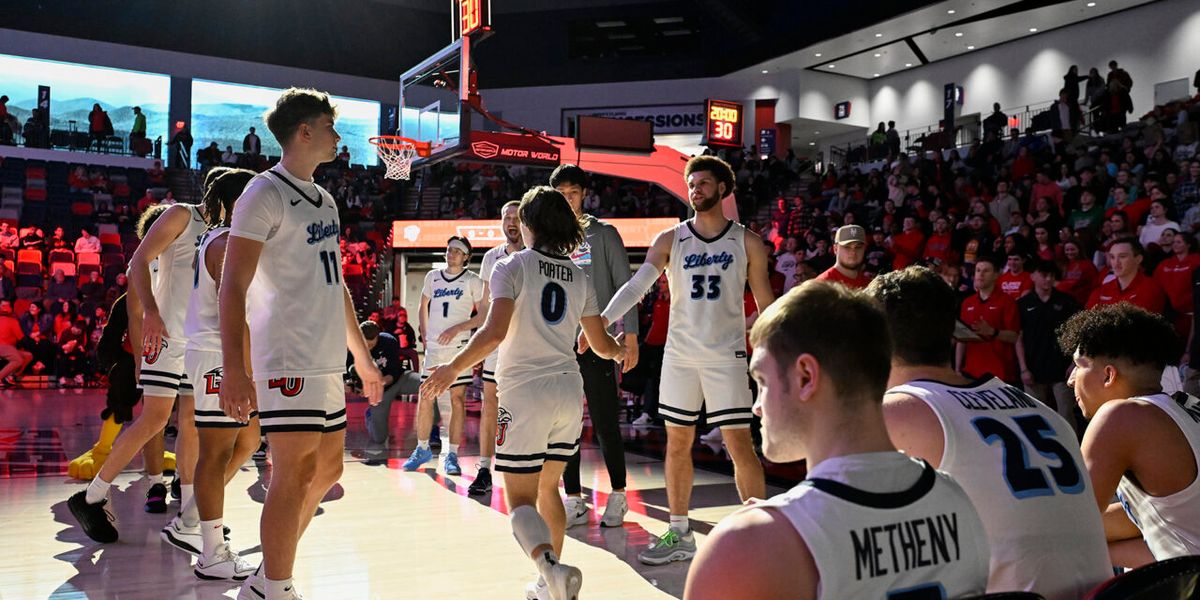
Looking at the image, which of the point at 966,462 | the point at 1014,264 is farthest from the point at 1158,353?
the point at 1014,264

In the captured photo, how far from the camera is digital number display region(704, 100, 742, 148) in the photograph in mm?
19797

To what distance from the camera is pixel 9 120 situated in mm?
24078

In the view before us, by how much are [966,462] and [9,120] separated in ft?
91.0

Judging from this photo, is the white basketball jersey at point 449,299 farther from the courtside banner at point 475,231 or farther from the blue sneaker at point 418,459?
the courtside banner at point 475,231

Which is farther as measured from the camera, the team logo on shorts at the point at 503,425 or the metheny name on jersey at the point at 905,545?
the team logo on shorts at the point at 503,425

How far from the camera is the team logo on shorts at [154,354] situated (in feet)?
14.8

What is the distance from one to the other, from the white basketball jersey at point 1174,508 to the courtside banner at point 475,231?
18026 millimetres

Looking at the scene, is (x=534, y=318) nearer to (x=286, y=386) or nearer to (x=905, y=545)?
(x=286, y=386)

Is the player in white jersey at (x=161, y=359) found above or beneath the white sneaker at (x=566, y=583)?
above

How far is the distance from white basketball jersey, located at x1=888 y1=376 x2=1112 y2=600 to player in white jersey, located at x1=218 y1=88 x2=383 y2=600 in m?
2.18

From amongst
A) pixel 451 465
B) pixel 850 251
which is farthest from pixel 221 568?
pixel 850 251

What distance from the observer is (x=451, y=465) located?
734cm

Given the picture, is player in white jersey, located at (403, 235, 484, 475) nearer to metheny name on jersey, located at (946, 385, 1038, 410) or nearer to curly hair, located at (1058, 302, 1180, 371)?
curly hair, located at (1058, 302, 1180, 371)

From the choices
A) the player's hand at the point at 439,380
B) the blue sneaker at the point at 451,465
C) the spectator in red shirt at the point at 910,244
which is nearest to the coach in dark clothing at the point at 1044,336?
the spectator in red shirt at the point at 910,244
